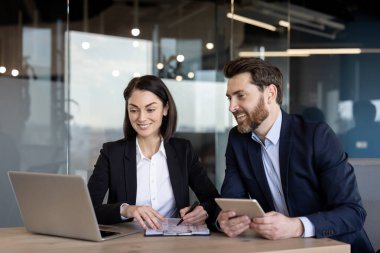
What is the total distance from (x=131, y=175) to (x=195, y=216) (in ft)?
1.56

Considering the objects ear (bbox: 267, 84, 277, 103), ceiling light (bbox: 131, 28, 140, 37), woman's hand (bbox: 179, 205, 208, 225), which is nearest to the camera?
woman's hand (bbox: 179, 205, 208, 225)

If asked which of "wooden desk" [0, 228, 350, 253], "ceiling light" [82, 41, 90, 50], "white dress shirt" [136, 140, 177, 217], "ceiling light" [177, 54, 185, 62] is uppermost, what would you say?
"ceiling light" [82, 41, 90, 50]

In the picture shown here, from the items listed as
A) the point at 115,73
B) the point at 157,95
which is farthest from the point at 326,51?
the point at 157,95

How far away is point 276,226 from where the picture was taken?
2.37 meters

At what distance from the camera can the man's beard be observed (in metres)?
2.78

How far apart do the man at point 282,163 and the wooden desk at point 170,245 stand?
0.13 meters

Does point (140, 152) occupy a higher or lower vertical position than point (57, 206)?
higher

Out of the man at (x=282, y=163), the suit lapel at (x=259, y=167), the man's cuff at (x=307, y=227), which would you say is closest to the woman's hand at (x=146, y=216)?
the man at (x=282, y=163)

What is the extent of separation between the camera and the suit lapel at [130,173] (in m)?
3.05

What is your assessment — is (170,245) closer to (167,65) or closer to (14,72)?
(14,72)

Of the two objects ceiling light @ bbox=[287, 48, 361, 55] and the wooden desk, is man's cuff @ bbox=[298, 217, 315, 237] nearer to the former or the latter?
the wooden desk

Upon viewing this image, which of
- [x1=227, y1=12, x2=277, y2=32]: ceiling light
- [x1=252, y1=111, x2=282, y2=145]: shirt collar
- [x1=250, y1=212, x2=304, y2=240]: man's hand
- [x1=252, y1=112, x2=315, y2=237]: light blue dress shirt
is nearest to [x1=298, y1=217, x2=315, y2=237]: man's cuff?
[x1=250, y1=212, x2=304, y2=240]: man's hand

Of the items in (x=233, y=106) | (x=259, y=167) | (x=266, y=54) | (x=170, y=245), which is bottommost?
(x=170, y=245)

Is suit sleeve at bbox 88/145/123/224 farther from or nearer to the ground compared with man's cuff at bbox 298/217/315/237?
farther from the ground
